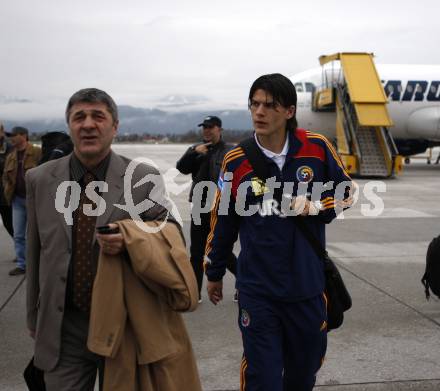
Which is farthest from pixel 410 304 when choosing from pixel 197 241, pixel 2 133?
pixel 2 133

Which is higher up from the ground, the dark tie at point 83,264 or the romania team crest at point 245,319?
the dark tie at point 83,264

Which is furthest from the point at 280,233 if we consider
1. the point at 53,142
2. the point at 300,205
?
the point at 53,142

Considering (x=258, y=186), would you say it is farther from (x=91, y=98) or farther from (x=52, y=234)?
(x=52, y=234)

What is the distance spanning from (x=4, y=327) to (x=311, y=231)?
3422 millimetres

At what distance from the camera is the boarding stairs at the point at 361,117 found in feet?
67.2

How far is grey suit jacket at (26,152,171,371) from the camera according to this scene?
251cm

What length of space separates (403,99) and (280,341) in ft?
71.7

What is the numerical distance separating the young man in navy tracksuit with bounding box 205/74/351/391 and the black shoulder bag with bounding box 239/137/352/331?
29 mm

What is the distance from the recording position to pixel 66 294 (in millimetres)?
2553

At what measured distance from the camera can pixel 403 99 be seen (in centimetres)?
2294

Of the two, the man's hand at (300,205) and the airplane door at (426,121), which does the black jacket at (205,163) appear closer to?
Result: the man's hand at (300,205)

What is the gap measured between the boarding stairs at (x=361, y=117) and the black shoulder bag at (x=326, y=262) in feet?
58.5

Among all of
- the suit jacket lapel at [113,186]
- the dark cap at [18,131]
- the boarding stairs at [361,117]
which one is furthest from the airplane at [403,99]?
the suit jacket lapel at [113,186]

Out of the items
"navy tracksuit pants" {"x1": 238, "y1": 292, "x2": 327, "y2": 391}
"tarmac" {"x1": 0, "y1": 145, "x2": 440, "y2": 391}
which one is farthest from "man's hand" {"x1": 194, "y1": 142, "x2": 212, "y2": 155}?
"navy tracksuit pants" {"x1": 238, "y1": 292, "x2": 327, "y2": 391}
